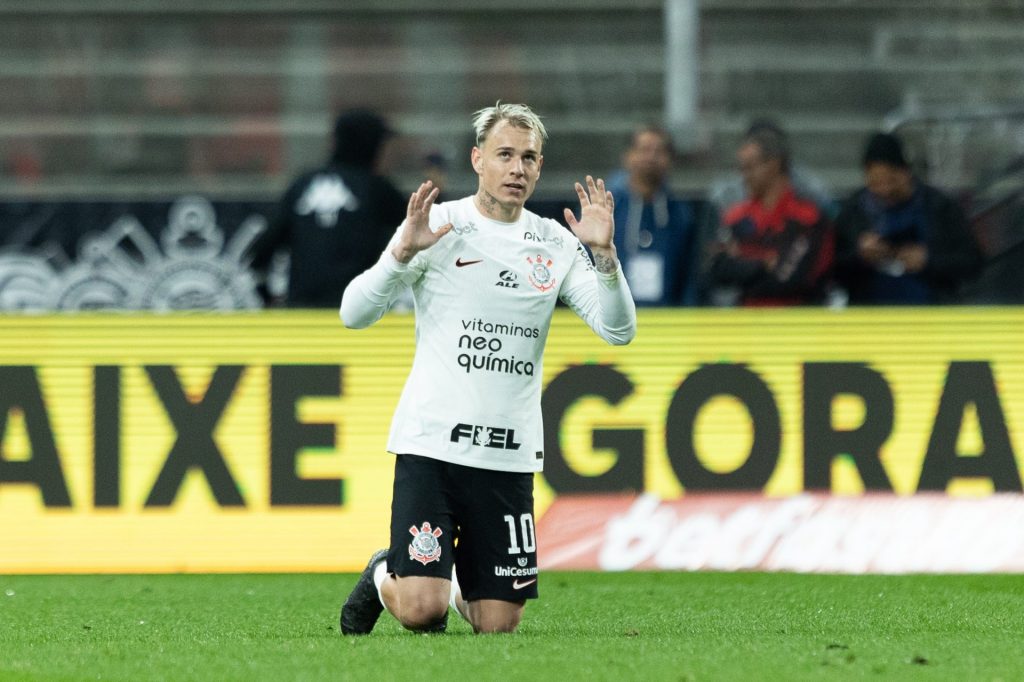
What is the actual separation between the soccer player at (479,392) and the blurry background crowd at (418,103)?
5830 mm

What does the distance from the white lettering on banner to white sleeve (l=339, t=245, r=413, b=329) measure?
325 cm

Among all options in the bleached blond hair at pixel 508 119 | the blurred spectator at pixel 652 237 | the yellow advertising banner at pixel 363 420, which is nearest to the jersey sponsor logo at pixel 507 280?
the bleached blond hair at pixel 508 119

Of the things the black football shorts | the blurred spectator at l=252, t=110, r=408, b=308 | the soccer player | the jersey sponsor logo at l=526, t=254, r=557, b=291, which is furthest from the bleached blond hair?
the blurred spectator at l=252, t=110, r=408, b=308

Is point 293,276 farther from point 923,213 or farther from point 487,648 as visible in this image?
point 487,648

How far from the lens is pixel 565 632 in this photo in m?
6.76

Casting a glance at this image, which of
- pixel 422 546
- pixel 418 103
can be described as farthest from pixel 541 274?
pixel 418 103

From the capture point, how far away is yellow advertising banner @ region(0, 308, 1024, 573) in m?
9.41

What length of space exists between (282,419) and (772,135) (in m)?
3.15

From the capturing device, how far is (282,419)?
31.3 feet

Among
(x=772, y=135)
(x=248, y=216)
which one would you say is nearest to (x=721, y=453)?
(x=772, y=135)

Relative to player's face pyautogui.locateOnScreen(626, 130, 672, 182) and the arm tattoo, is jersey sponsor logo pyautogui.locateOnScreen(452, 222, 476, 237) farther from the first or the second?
player's face pyautogui.locateOnScreen(626, 130, 672, 182)

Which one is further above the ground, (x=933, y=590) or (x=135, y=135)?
(x=135, y=135)

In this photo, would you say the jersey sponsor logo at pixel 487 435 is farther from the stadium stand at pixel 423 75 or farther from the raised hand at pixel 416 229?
the stadium stand at pixel 423 75

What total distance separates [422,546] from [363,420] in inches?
123
